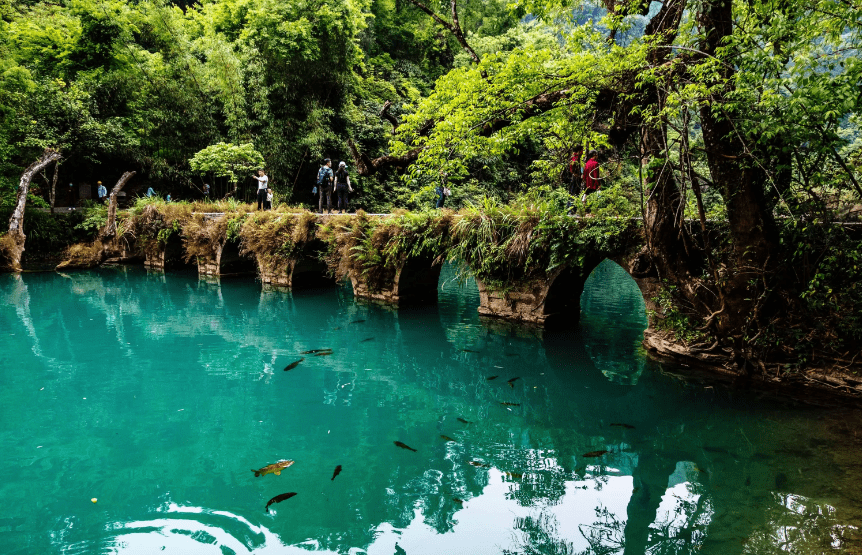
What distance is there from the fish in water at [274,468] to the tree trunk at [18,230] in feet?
63.3

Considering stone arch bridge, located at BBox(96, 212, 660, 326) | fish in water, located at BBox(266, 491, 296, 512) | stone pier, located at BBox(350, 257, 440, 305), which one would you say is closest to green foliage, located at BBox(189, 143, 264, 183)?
stone arch bridge, located at BBox(96, 212, 660, 326)

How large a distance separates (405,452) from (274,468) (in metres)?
1.38

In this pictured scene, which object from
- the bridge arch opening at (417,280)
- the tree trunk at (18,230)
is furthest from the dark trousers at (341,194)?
the tree trunk at (18,230)

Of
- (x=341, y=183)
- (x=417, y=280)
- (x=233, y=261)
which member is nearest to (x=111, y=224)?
(x=233, y=261)

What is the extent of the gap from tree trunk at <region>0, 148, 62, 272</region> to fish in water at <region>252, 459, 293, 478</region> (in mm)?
19296

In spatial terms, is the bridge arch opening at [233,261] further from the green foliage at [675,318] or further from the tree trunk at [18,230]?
the green foliage at [675,318]

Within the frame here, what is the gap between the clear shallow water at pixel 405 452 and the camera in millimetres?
4363

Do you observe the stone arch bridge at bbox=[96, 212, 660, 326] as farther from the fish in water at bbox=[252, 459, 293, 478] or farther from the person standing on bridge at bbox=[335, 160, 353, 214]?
the fish in water at bbox=[252, 459, 293, 478]

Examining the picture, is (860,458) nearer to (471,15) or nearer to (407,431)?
(407,431)

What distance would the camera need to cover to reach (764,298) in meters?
7.14

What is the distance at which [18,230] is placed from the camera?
753 inches

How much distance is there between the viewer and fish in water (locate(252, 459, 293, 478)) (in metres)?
5.24

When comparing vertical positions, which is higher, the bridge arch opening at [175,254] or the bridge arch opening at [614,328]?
the bridge arch opening at [175,254]

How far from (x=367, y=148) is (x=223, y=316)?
52.6 ft
